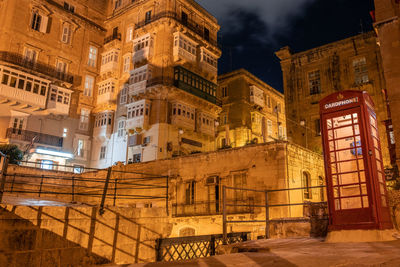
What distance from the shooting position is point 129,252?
8.90 m

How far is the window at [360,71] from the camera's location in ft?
81.9

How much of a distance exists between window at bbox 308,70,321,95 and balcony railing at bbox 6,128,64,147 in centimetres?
2492

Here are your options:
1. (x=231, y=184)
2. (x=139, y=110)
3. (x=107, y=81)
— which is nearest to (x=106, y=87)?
(x=107, y=81)

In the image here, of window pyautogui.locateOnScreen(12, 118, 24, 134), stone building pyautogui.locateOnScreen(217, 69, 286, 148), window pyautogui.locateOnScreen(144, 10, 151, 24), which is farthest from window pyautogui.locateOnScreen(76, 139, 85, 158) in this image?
stone building pyautogui.locateOnScreen(217, 69, 286, 148)

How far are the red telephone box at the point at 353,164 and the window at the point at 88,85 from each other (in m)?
31.5

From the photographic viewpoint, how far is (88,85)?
35125 mm

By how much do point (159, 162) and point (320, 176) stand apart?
423 inches

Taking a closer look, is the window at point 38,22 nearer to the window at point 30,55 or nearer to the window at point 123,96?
the window at point 30,55

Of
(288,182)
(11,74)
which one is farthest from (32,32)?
(288,182)

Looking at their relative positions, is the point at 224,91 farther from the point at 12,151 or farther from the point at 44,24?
the point at 12,151

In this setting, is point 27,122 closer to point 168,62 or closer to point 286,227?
point 168,62

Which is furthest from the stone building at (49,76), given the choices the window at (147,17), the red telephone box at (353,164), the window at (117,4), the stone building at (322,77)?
the red telephone box at (353,164)

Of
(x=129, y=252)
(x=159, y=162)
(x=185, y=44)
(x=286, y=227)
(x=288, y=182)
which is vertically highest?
(x=185, y=44)

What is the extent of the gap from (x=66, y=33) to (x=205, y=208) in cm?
2627
